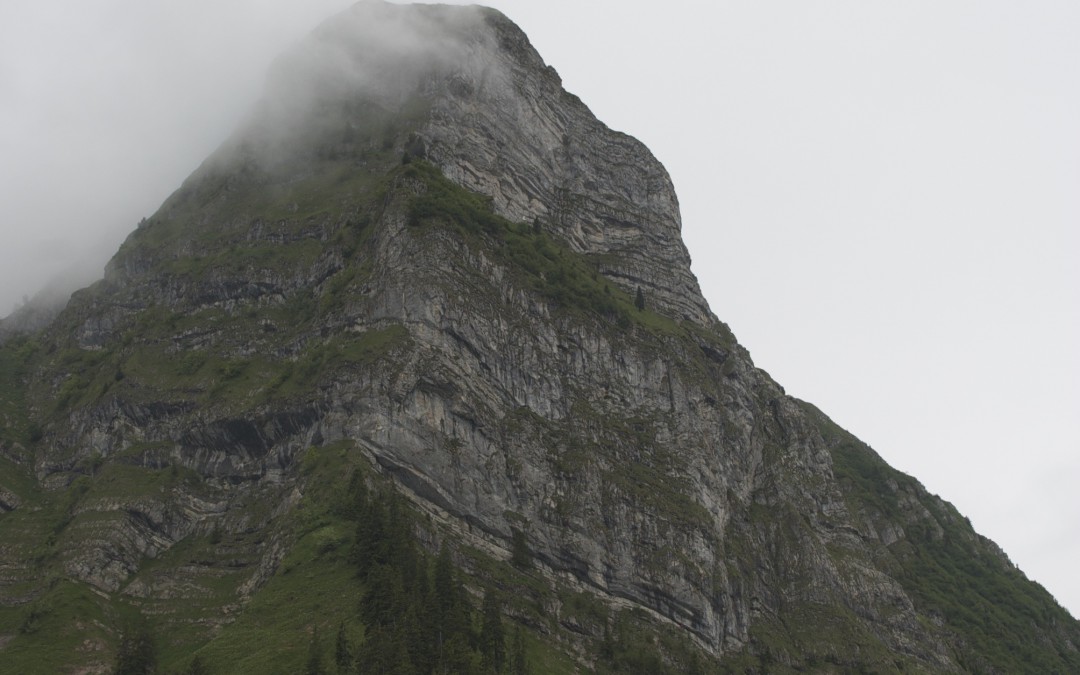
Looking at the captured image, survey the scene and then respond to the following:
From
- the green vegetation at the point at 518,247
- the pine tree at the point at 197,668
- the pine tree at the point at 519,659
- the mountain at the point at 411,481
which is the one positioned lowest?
the pine tree at the point at 197,668

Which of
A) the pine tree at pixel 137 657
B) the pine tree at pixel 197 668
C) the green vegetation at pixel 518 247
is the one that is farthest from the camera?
the green vegetation at pixel 518 247

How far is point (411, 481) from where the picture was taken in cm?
13600

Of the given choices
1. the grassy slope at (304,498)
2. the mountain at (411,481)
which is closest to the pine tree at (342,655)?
the mountain at (411,481)

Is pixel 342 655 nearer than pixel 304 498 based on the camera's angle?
Yes

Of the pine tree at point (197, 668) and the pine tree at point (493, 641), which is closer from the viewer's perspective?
the pine tree at point (197, 668)

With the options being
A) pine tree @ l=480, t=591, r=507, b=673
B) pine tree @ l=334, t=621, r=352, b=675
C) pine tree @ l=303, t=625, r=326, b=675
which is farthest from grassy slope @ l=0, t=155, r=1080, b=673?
pine tree @ l=480, t=591, r=507, b=673

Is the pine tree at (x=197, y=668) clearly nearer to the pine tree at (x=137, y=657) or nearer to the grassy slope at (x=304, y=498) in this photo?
the grassy slope at (x=304, y=498)

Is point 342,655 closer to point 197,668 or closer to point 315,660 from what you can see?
point 315,660

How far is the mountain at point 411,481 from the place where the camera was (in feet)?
386

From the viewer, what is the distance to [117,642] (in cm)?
11988

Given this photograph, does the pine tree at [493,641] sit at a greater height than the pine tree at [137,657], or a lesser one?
greater

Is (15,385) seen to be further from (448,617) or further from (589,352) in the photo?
(448,617)

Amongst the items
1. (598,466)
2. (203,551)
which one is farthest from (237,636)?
(598,466)

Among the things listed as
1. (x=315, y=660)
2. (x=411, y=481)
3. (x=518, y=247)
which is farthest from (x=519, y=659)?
(x=518, y=247)
